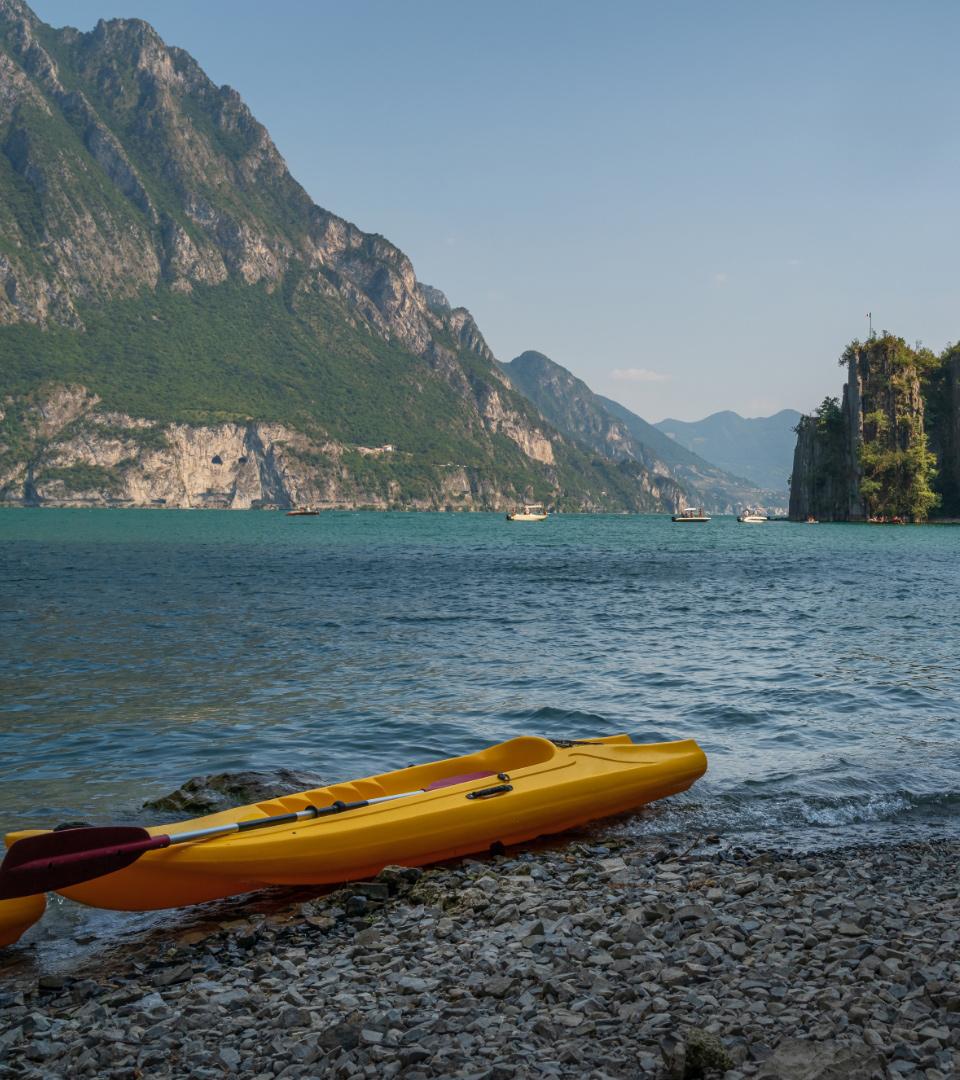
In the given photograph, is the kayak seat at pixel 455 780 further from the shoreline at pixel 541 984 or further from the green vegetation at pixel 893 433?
the green vegetation at pixel 893 433

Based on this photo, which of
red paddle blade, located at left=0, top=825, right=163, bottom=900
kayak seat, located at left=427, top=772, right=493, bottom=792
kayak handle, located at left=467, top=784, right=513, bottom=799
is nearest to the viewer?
Answer: red paddle blade, located at left=0, top=825, right=163, bottom=900

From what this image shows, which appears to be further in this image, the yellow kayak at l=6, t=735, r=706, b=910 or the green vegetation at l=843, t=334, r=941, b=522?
the green vegetation at l=843, t=334, r=941, b=522

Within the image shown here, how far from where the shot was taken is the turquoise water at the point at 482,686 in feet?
33.6

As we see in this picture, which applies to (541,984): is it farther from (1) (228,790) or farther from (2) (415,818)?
(1) (228,790)

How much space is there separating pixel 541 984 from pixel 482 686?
11.2 m

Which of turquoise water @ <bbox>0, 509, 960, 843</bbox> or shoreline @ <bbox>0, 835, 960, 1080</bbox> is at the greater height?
shoreline @ <bbox>0, 835, 960, 1080</bbox>

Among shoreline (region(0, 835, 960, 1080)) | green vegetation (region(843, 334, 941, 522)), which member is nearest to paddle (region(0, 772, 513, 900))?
shoreline (region(0, 835, 960, 1080))

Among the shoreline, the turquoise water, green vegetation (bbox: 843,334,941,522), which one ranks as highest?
green vegetation (bbox: 843,334,941,522)

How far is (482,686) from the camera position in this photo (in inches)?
642

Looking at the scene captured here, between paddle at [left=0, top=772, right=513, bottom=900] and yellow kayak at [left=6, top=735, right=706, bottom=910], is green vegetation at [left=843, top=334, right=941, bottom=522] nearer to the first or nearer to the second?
yellow kayak at [left=6, top=735, right=706, bottom=910]

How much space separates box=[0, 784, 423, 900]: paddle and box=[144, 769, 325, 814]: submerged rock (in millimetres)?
2509

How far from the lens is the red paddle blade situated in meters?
6.18

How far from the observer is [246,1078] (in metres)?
4.34

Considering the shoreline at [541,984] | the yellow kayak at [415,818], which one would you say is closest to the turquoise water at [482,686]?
the yellow kayak at [415,818]
